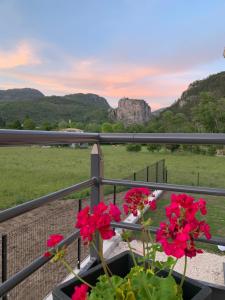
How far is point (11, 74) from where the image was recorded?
27938mm

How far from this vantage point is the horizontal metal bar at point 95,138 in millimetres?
900

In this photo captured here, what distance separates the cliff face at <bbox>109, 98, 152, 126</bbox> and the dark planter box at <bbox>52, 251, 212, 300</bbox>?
44.3 m

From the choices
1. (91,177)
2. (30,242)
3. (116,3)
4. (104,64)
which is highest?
(104,64)

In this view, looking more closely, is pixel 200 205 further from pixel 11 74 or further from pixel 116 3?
pixel 11 74

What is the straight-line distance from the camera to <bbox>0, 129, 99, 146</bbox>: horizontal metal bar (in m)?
0.86

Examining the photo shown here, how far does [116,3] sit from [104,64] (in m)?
15.0

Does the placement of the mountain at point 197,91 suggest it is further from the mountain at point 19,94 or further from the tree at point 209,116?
the mountain at point 19,94

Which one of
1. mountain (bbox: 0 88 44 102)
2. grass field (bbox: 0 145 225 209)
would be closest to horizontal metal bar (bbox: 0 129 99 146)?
grass field (bbox: 0 145 225 209)

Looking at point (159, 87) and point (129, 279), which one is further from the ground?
point (159, 87)

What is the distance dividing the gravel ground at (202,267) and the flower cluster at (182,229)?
1.38 metres

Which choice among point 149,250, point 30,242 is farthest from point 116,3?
Result: point 149,250

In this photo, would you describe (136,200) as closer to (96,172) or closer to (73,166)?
(96,172)

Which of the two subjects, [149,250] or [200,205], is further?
Result: [149,250]

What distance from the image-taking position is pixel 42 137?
1048 mm
